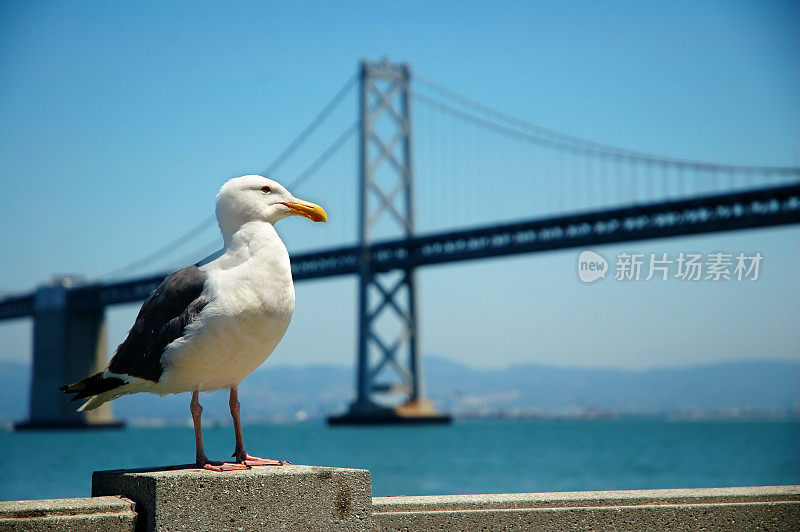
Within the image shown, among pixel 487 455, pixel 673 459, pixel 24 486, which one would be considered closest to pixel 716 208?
pixel 673 459

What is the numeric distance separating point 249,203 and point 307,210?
0.16 metres

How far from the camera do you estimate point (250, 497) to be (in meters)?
2.30

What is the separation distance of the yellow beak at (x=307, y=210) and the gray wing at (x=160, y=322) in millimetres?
292

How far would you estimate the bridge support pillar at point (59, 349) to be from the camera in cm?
3647

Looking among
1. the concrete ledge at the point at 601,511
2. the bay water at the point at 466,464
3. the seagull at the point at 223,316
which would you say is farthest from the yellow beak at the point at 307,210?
the bay water at the point at 466,464

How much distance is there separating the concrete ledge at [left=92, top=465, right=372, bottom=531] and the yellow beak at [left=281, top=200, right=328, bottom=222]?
653mm

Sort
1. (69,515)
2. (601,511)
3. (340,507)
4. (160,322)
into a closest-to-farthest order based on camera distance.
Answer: (69,515) < (340,507) < (160,322) < (601,511)

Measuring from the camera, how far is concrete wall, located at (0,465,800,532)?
2.23 metres

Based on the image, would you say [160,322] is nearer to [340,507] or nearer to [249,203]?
[249,203]

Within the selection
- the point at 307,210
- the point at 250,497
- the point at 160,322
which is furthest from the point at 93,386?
the point at 307,210

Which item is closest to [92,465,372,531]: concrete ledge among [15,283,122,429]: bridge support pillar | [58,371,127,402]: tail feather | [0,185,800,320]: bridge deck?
[58,371,127,402]: tail feather

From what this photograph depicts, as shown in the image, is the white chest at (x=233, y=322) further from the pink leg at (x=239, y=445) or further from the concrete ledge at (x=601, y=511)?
the concrete ledge at (x=601, y=511)

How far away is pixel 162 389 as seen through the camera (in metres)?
2.52

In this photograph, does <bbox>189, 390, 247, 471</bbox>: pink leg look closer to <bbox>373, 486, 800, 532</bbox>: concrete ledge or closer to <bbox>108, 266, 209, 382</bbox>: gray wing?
<bbox>108, 266, 209, 382</bbox>: gray wing
